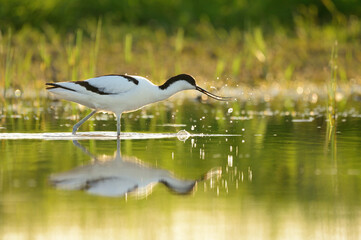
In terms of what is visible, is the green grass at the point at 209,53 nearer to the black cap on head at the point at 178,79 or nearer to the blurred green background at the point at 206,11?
the blurred green background at the point at 206,11

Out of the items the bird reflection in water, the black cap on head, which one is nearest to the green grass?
the black cap on head

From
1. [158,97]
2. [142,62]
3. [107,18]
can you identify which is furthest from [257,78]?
[158,97]

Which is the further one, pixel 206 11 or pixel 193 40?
pixel 206 11

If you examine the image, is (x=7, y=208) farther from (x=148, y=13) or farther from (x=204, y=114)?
(x=148, y=13)

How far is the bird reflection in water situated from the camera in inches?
267

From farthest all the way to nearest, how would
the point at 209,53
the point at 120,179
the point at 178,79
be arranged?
the point at 209,53, the point at 178,79, the point at 120,179

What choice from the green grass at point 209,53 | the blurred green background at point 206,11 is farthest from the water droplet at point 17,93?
the blurred green background at point 206,11

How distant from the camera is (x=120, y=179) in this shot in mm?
7262

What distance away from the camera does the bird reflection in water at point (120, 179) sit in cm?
678

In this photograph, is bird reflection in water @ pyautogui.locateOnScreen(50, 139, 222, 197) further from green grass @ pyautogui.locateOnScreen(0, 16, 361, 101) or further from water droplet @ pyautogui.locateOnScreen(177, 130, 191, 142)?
green grass @ pyautogui.locateOnScreen(0, 16, 361, 101)

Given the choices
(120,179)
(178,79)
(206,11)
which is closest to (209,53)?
(206,11)

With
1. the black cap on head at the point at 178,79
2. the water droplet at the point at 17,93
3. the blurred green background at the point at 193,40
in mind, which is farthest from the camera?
the blurred green background at the point at 193,40

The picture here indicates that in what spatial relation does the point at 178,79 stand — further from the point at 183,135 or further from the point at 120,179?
the point at 120,179

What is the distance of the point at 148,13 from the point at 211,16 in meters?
1.74
